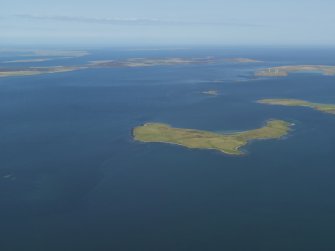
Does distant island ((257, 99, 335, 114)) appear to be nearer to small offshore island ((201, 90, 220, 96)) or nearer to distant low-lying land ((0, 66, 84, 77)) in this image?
small offshore island ((201, 90, 220, 96))

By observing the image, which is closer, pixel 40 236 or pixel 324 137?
pixel 40 236

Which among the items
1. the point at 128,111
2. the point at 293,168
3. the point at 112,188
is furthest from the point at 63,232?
the point at 128,111

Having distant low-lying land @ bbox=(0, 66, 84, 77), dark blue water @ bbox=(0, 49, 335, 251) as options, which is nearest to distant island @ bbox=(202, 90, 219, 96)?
dark blue water @ bbox=(0, 49, 335, 251)

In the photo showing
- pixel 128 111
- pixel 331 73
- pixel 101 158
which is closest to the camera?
pixel 101 158

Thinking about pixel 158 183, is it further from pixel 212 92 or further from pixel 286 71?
pixel 286 71

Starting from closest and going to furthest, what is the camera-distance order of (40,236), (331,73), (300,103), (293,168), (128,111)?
(40,236), (293,168), (128,111), (300,103), (331,73)

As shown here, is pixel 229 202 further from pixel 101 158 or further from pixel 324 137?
pixel 324 137

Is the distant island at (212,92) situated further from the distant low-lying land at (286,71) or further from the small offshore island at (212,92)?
the distant low-lying land at (286,71)
